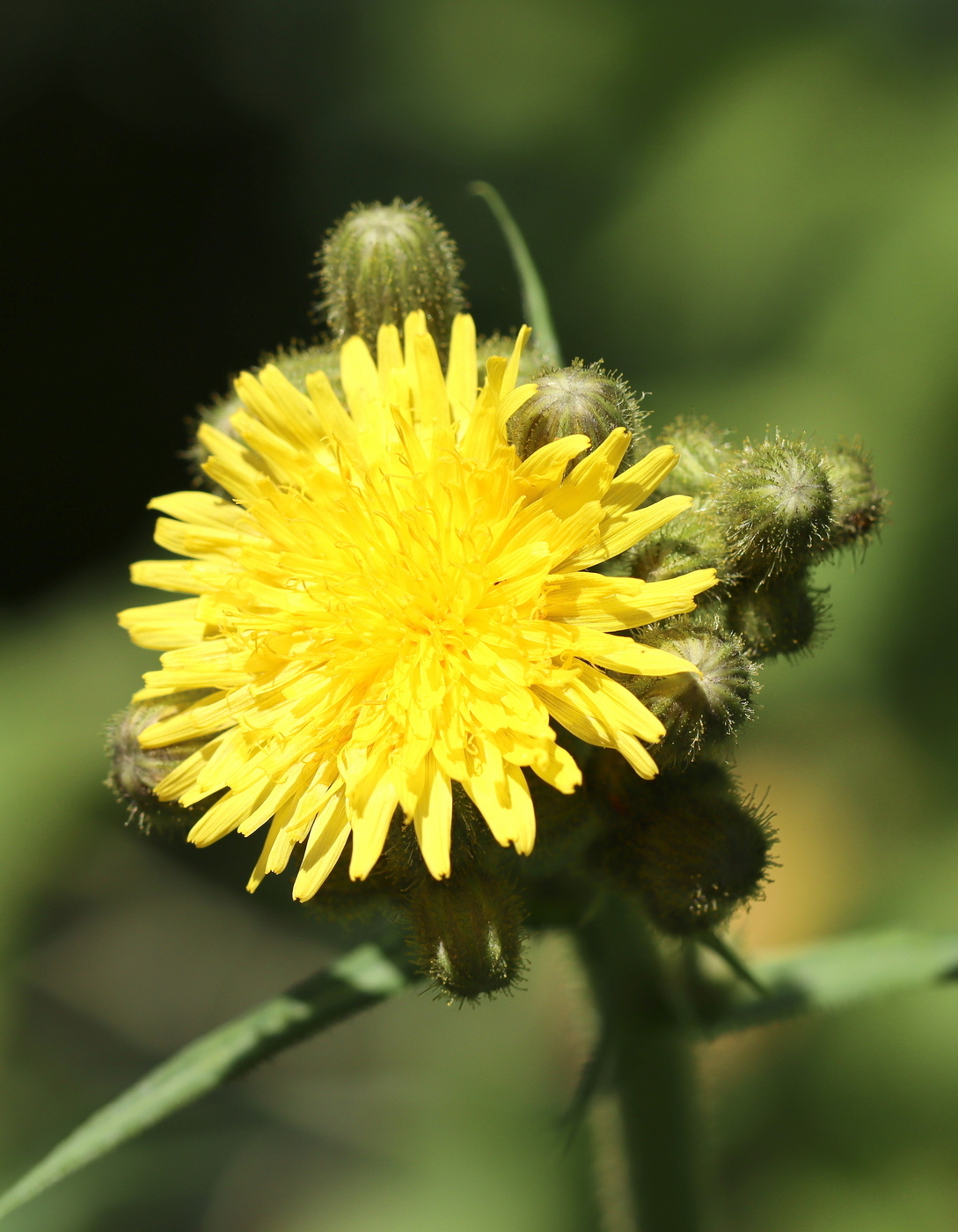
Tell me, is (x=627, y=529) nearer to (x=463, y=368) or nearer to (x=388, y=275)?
(x=463, y=368)

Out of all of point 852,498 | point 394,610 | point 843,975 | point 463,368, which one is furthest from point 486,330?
point 843,975

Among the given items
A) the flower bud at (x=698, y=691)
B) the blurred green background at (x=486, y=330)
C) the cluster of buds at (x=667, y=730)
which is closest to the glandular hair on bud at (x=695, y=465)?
the cluster of buds at (x=667, y=730)

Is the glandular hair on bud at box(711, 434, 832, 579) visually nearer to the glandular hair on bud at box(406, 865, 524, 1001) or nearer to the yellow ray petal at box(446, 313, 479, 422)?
the yellow ray petal at box(446, 313, 479, 422)

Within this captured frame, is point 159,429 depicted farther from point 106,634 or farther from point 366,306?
point 366,306

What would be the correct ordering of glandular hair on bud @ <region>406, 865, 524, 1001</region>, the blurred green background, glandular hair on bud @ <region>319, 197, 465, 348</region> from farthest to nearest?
the blurred green background, glandular hair on bud @ <region>319, 197, 465, 348</region>, glandular hair on bud @ <region>406, 865, 524, 1001</region>

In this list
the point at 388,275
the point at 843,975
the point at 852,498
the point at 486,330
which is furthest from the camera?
the point at 486,330

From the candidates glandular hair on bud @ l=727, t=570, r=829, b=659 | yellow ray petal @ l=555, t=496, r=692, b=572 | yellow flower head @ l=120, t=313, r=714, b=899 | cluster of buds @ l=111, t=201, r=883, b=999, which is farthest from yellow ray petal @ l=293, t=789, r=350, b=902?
glandular hair on bud @ l=727, t=570, r=829, b=659

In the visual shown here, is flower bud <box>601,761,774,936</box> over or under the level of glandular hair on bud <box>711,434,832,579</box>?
under

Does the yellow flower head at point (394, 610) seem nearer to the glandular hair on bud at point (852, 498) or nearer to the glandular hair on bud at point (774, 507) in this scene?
the glandular hair on bud at point (774, 507)
